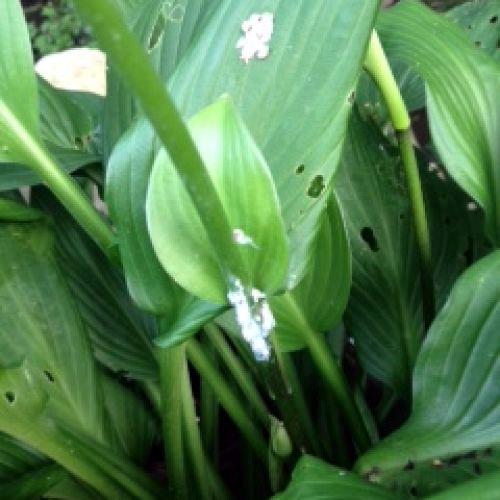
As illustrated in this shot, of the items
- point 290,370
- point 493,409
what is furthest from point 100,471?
point 493,409

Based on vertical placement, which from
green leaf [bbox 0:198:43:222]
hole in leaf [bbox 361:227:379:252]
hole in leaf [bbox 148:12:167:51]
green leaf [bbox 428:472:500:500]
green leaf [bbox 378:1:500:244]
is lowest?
hole in leaf [bbox 361:227:379:252]

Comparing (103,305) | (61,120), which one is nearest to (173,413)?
(103,305)

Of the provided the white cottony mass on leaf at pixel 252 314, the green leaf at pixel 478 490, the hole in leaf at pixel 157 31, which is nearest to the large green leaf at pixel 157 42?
the hole in leaf at pixel 157 31

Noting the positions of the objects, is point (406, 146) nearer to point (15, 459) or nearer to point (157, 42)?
point (157, 42)

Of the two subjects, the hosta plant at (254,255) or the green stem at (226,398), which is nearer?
the hosta plant at (254,255)

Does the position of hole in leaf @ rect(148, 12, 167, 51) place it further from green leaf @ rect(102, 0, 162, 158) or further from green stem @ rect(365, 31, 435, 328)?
green stem @ rect(365, 31, 435, 328)

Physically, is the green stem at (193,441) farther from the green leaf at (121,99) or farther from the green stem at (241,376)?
the green leaf at (121,99)

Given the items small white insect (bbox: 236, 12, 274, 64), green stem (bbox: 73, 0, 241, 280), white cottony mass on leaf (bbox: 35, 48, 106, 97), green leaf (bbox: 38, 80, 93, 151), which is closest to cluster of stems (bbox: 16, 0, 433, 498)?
green stem (bbox: 73, 0, 241, 280)
